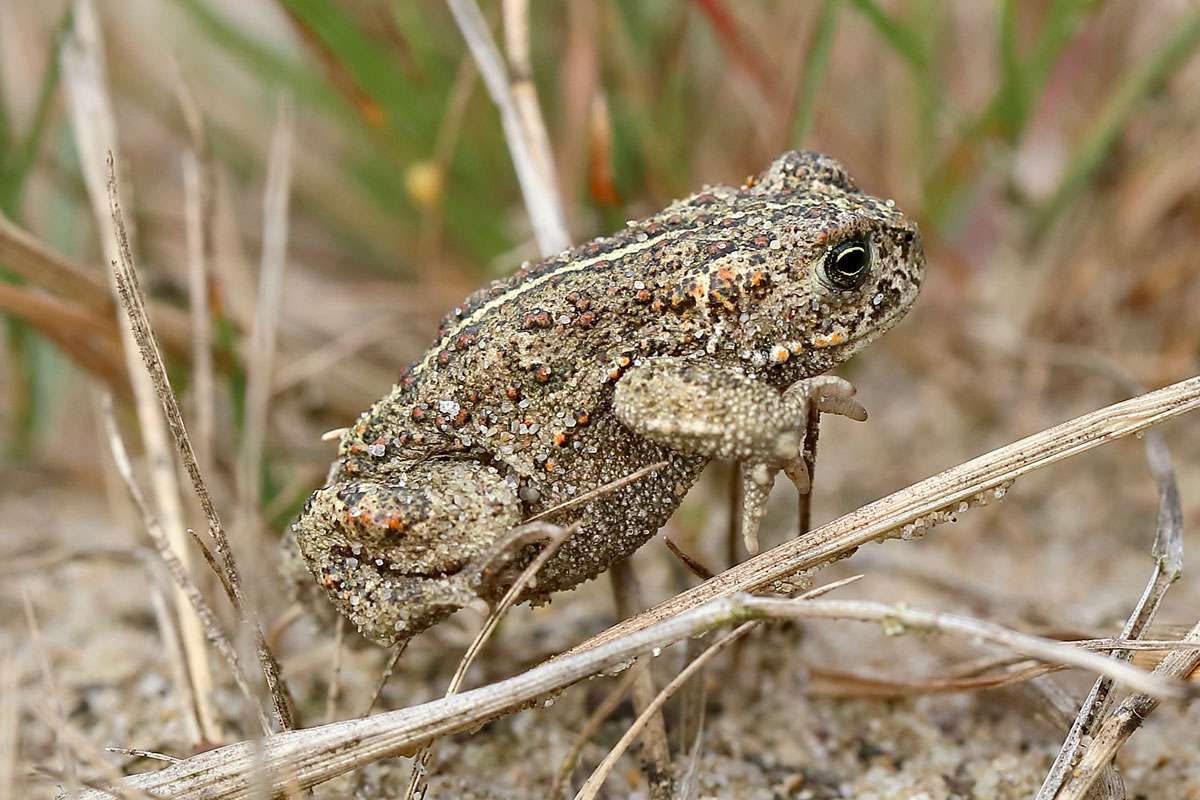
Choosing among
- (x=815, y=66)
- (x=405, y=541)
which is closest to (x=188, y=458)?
(x=405, y=541)

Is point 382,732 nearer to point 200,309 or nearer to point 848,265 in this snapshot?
point 848,265

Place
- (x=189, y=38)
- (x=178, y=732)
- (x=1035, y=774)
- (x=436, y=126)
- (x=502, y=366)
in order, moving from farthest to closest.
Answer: (x=189, y=38) < (x=436, y=126) < (x=178, y=732) < (x=1035, y=774) < (x=502, y=366)

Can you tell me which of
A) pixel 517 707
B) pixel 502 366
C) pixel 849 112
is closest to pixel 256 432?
pixel 502 366

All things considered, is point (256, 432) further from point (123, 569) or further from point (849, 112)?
point (849, 112)

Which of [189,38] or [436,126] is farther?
[189,38]

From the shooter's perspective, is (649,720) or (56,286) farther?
(56,286)

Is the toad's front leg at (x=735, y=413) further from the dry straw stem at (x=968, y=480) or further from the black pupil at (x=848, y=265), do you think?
the black pupil at (x=848, y=265)

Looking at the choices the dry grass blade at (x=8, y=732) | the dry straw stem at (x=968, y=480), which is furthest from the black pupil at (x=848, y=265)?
the dry grass blade at (x=8, y=732)
